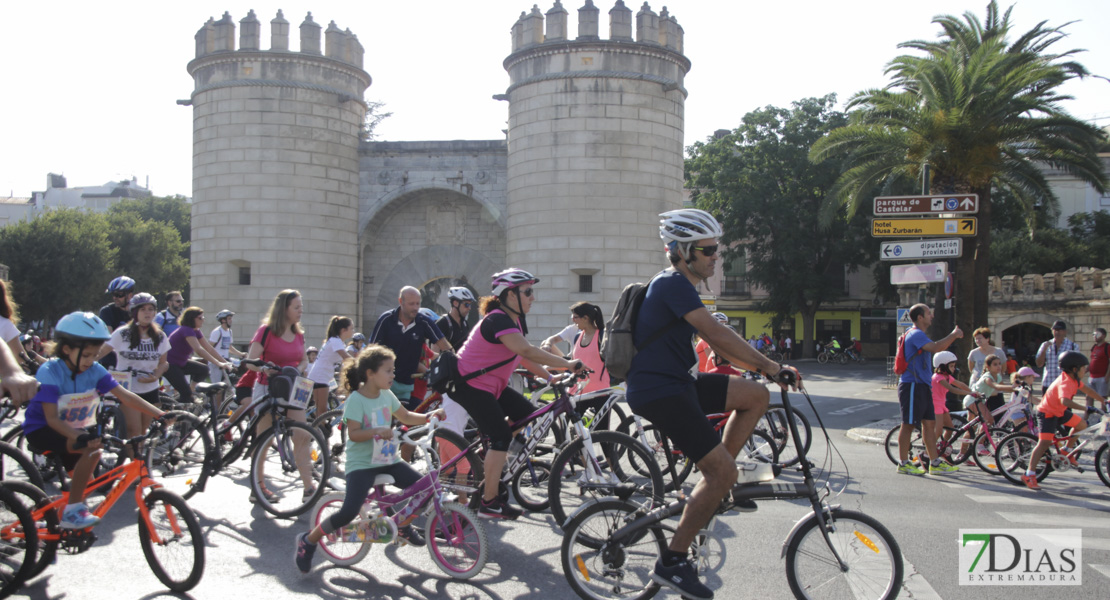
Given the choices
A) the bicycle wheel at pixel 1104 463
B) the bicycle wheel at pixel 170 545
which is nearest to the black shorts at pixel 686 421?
the bicycle wheel at pixel 170 545

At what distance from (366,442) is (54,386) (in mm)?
1867

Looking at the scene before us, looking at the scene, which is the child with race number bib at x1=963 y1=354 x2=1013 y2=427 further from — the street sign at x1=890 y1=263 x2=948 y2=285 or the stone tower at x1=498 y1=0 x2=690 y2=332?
the stone tower at x1=498 y1=0 x2=690 y2=332

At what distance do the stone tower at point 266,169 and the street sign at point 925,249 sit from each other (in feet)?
48.4

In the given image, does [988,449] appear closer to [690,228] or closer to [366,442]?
[690,228]

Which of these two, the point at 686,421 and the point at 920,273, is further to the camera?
the point at 920,273

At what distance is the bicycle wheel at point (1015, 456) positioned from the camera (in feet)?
26.7

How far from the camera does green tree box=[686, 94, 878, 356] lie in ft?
124

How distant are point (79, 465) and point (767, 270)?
36702 millimetres

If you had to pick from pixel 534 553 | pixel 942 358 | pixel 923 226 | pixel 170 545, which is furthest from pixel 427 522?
pixel 923 226

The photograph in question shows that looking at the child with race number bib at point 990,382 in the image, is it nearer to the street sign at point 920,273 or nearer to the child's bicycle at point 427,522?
the street sign at point 920,273

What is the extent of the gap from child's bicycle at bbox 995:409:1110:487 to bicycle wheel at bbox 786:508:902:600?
516cm

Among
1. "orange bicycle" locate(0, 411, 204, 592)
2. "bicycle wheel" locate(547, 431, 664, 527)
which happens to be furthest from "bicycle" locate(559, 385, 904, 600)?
"orange bicycle" locate(0, 411, 204, 592)

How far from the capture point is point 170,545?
14.8 ft

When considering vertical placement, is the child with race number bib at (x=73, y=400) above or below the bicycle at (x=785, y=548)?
above
